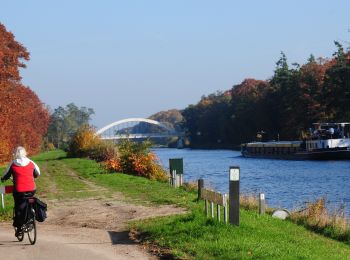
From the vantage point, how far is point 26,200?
12.9m

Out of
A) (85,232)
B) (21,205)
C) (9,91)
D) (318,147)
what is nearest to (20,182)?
(21,205)

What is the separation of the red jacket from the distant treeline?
7766 cm

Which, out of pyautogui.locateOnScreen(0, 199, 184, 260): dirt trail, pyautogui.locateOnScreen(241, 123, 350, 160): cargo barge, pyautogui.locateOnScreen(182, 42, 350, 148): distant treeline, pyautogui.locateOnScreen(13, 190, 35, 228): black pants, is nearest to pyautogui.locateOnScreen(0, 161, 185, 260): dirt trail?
pyautogui.locateOnScreen(0, 199, 184, 260): dirt trail

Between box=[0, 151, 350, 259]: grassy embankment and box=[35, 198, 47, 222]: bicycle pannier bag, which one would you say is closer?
box=[0, 151, 350, 259]: grassy embankment

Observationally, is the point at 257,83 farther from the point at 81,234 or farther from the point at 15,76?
the point at 81,234

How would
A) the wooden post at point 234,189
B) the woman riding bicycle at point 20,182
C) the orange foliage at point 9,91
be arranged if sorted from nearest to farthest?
1. the woman riding bicycle at point 20,182
2. the wooden post at point 234,189
3. the orange foliage at point 9,91

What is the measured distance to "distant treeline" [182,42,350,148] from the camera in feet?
302

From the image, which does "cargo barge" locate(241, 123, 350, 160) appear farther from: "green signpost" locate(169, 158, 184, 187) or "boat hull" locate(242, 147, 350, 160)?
"green signpost" locate(169, 158, 184, 187)

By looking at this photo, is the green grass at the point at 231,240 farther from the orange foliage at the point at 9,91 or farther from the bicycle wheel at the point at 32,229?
the orange foliage at the point at 9,91

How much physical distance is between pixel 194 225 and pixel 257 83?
12478 cm

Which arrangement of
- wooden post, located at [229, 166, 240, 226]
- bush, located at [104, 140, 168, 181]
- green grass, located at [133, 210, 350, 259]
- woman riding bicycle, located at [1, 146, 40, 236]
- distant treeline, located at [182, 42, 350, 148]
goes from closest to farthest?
green grass, located at [133, 210, 350, 259] < woman riding bicycle, located at [1, 146, 40, 236] < wooden post, located at [229, 166, 240, 226] < bush, located at [104, 140, 168, 181] < distant treeline, located at [182, 42, 350, 148]

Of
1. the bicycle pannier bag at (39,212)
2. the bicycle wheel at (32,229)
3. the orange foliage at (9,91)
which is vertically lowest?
the bicycle wheel at (32,229)

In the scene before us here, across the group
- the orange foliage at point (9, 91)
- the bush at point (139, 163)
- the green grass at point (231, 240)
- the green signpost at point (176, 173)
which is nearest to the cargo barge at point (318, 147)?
the orange foliage at point (9, 91)

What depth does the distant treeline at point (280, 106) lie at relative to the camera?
302 ft
